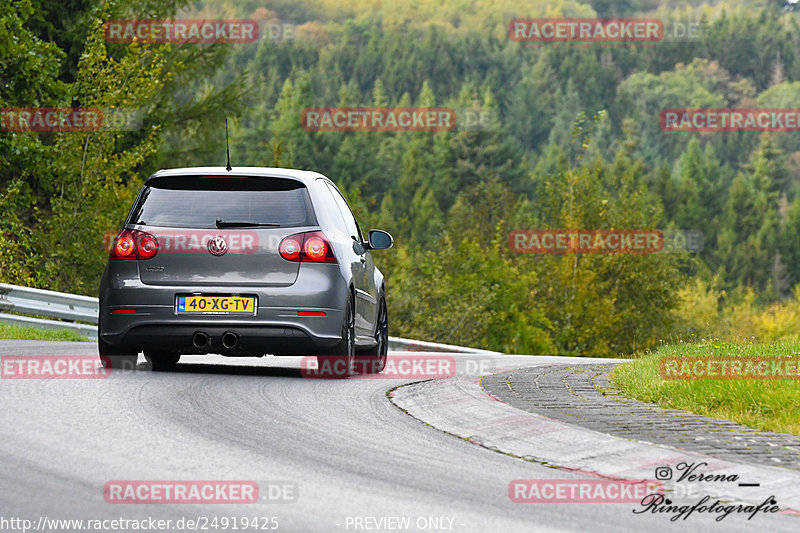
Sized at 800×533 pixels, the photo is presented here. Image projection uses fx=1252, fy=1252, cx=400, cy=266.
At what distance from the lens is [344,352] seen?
11.0 metres

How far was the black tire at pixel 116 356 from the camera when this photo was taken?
11.0 m

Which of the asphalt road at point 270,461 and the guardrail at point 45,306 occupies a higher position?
the asphalt road at point 270,461

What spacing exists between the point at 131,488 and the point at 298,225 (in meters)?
5.00

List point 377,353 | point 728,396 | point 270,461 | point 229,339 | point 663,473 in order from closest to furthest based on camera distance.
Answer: point 663,473, point 270,461, point 728,396, point 229,339, point 377,353

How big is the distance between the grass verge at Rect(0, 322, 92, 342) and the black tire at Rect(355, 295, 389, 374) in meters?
5.67

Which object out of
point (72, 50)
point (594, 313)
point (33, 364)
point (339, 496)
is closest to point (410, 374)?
point (33, 364)

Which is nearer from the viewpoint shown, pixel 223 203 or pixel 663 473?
pixel 663 473

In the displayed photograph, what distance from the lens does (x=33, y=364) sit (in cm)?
1145

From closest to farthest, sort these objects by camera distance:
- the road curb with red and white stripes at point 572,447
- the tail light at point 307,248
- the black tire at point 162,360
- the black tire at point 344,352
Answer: the road curb with red and white stripes at point 572,447, the tail light at point 307,248, the black tire at point 344,352, the black tire at point 162,360

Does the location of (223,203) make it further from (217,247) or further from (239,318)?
(239,318)

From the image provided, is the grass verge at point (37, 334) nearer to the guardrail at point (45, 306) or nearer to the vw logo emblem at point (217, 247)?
the guardrail at point (45, 306)

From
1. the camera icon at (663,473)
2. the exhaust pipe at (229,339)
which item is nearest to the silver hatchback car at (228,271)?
the exhaust pipe at (229,339)

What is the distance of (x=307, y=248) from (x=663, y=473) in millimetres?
4887

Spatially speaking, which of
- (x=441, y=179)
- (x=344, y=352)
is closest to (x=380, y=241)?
(x=344, y=352)
